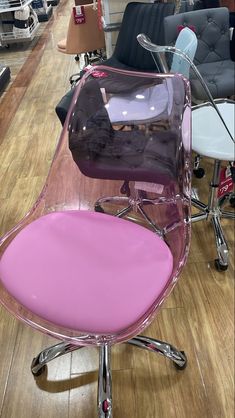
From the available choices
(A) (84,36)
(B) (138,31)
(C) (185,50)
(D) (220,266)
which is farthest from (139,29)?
(D) (220,266)

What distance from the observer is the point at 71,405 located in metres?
1.04

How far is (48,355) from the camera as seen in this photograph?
1.07m

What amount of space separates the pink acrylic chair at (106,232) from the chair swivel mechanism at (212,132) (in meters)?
0.19

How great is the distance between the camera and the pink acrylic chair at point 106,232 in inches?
28.0

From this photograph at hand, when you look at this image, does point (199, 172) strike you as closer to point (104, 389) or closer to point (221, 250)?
point (221, 250)

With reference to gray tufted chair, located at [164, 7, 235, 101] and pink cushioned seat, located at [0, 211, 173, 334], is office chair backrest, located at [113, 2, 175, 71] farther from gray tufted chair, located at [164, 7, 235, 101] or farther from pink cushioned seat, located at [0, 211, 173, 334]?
pink cushioned seat, located at [0, 211, 173, 334]

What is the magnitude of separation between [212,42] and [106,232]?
1.78 metres

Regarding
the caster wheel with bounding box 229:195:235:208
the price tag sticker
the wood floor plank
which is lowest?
the wood floor plank

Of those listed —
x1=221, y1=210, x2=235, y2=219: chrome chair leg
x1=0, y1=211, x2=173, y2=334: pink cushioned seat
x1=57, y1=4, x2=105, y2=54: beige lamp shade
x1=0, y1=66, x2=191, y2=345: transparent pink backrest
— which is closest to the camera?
x1=0, y1=211, x2=173, y2=334: pink cushioned seat

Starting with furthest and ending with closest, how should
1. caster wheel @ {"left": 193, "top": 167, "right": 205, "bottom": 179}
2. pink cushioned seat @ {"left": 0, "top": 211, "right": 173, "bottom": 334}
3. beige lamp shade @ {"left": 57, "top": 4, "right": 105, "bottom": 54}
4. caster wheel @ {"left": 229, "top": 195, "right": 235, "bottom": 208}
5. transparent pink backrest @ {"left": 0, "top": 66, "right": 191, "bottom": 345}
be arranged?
beige lamp shade @ {"left": 57, "top": 4, "right": 105, "bottom": 54} → caster wheel @ {"left": 193, "top": 167, "right": 205, "bottom": 179} → caster wheel @ {"left": 229, "top": 195, "right": 235, "bottom": 208} → transparent pink backrest @ {"left": 0, "top": 66, "right": 191, "bottom": 345} → pink cushioned seat @ {"left": 0, "top": 211, "right": 173, "bottom": 334}

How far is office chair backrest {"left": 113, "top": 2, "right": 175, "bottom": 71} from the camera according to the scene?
6.97ft

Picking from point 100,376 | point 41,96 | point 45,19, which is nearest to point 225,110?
point 100,376

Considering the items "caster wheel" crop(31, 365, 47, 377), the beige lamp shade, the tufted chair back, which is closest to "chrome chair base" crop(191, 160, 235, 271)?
"caster wheel" crop(31, 365, 47, 377)

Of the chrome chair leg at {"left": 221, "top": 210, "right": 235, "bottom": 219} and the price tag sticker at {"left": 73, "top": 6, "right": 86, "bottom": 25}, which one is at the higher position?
the price tag sticker at {"left": 73, "top": 6, "right": 86, "bottom": 25}
